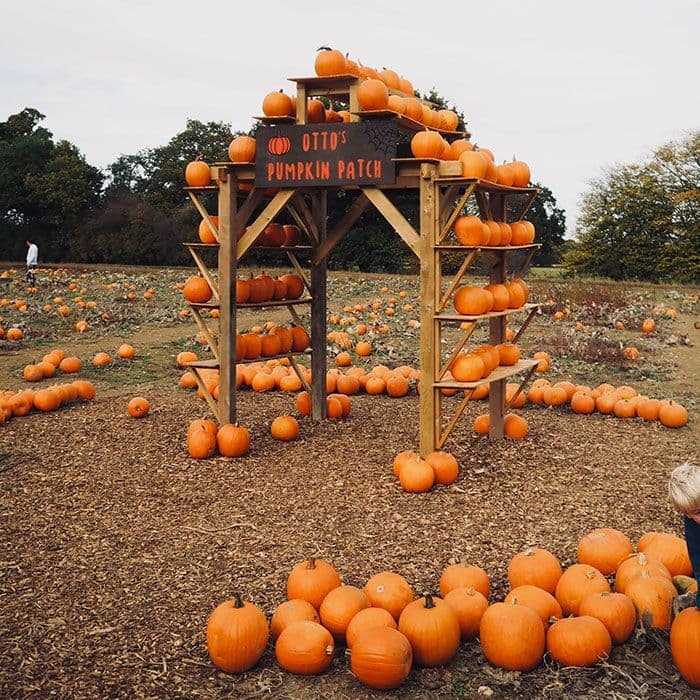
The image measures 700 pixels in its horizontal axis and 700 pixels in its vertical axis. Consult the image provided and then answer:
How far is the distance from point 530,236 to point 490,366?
1700 mm

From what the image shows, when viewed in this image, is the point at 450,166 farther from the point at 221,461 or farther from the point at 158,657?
the point at 158,657

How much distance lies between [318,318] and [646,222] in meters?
31.9

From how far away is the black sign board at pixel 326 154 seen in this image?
7.49 m

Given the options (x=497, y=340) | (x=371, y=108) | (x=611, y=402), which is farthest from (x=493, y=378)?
(x=611, y=402)

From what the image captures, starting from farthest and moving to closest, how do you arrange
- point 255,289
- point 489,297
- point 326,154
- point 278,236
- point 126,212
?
point 126,212 → point 278,236 → point 255,289 → point 489,297 → point 326,154

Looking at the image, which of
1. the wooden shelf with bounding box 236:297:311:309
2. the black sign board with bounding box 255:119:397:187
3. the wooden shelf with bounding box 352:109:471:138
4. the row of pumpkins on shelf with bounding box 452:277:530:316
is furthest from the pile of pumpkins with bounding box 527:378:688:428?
the black sign board with bounding box 255:119:397:187

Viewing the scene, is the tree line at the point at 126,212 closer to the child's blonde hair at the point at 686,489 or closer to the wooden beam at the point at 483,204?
the wooden beam at the point at 483,204

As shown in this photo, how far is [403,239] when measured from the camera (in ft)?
27.6

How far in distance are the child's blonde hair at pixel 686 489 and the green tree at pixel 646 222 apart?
34.6 metres

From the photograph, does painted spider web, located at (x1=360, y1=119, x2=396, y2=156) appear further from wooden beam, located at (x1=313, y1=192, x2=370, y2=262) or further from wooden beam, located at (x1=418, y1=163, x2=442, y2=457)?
wooden beam, located at (x1=313, y1=192, x2=370, y2=262)

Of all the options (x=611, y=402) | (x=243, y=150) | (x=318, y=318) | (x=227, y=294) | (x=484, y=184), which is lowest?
(x=611, y=402)

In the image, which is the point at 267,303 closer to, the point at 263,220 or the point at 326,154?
the point at 263,220

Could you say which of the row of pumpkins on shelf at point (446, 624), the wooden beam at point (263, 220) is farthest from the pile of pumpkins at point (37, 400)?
the row of pumpkins on shelf at point (446, 624)

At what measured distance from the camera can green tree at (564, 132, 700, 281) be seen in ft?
121
